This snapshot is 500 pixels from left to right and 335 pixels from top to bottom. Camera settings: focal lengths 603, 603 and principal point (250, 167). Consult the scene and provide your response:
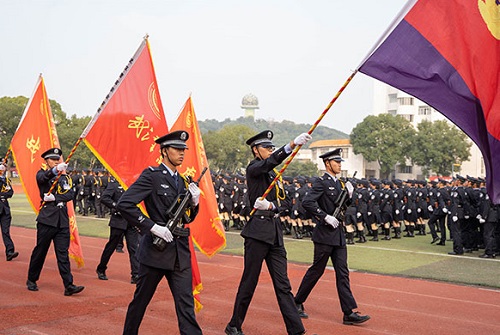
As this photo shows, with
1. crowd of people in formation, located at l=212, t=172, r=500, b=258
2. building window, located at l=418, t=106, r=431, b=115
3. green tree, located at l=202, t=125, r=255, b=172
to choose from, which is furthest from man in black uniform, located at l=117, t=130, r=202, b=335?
building window, located at l=418, t=106, r=431, b=115

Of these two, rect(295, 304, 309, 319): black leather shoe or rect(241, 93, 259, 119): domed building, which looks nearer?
rect(295, 304, 309, 319): black leather shoe

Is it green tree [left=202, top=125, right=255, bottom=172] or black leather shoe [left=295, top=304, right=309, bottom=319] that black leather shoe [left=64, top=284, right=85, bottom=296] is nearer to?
black leather shoe [left=295, top=304, right=309, bottom=319]

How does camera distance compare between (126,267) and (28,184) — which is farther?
(126,267)

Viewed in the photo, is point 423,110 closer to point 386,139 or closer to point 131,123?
point 386,139

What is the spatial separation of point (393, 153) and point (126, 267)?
2095 inches

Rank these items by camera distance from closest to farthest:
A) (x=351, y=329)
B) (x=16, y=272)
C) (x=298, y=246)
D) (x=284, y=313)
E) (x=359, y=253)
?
(x=284, y=313) → (x=351, y=329) → (x=16, y=272) → (x=359, y=253) → (x=298, y=246)

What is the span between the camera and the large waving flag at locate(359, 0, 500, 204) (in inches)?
204

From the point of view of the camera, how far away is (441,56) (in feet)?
17.5

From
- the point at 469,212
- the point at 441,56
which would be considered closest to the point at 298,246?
the point at 469,212

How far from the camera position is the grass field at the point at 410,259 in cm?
1056

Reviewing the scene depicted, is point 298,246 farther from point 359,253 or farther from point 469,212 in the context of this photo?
point 469,212

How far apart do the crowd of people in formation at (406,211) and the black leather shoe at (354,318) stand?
5.59 meters

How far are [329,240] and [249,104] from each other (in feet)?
513

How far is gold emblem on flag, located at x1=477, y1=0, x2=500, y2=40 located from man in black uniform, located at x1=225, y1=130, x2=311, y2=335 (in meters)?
2.27
